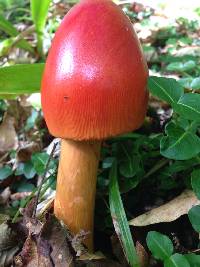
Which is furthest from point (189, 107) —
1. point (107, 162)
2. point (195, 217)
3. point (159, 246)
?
point (107, 162)

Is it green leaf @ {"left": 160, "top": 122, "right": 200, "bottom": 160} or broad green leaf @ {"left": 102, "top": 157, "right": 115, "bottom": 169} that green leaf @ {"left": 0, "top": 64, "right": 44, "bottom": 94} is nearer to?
broad green leaf @ {"left": 102, "top": 157, "right": 115, "bottom": 169}

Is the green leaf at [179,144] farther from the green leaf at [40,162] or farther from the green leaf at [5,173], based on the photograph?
the green leaf at [5,173]

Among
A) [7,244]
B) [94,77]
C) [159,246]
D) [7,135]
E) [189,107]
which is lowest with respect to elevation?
[7,135]

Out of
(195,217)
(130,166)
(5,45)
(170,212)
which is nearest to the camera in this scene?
(195,217)

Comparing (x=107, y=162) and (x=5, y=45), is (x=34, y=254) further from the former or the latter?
(x=5, y=45)

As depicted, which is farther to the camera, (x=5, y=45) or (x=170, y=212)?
(x=5, y=45)

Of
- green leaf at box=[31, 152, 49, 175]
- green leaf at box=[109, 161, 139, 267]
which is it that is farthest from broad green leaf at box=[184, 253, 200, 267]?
green leaf at box=[31, 152, 49, 175]

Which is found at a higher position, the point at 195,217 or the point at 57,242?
the point at 195,217

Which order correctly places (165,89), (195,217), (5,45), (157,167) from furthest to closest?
(5,45)
(157,167)
(165,89)
(195,217)
